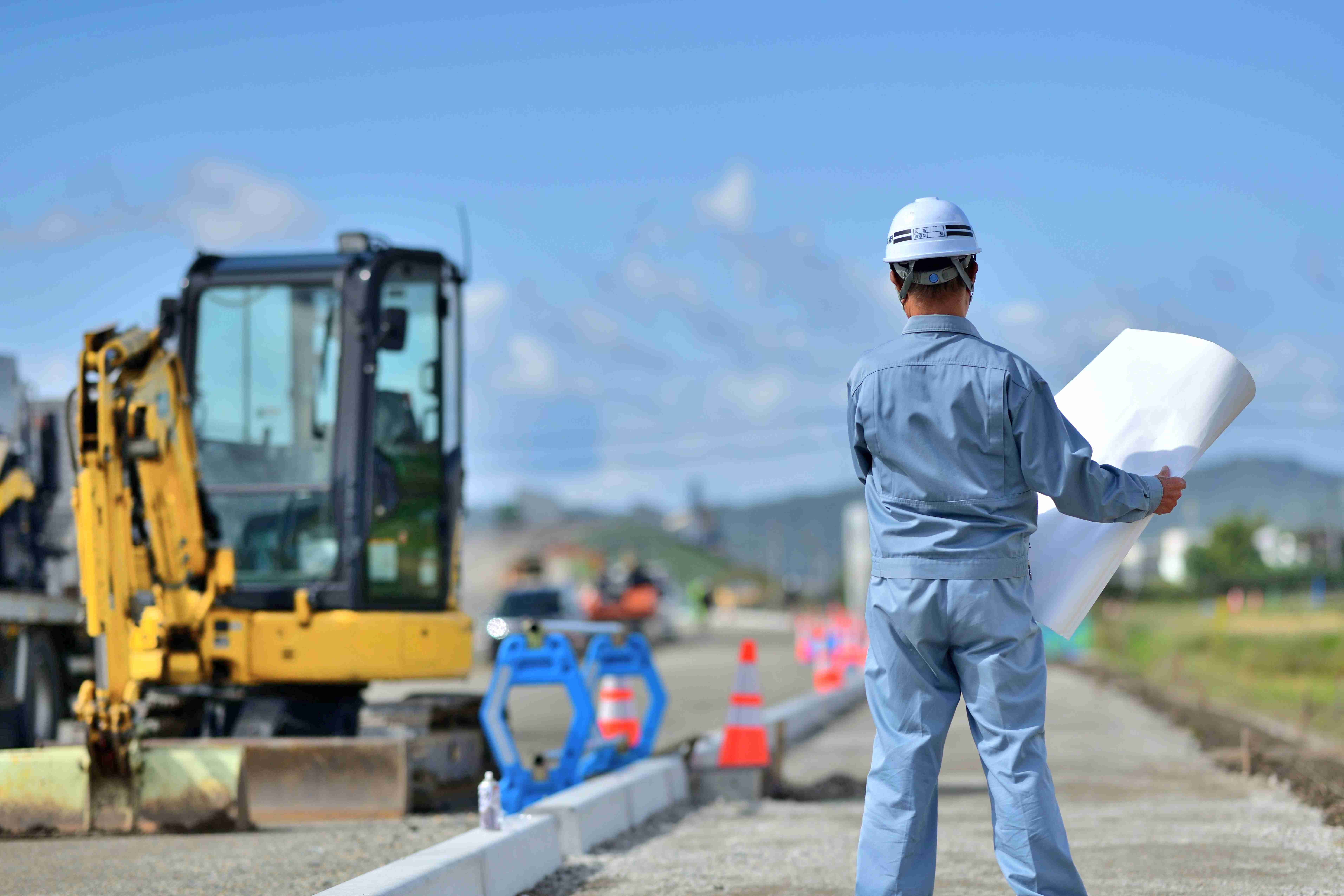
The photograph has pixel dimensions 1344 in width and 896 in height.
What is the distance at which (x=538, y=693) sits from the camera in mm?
23516

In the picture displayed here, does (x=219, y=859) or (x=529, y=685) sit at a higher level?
(x=529, y=685)

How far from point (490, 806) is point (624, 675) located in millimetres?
3987

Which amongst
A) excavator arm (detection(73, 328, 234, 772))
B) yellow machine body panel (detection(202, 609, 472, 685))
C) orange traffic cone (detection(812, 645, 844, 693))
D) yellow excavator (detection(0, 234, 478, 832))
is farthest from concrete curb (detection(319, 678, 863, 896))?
orange traffic cone (detection(812, 645, 844, 693))

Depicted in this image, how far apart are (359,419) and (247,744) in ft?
7.61

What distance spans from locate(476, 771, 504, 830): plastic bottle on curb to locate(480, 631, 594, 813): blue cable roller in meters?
1.98

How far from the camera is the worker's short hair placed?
465 centimetres

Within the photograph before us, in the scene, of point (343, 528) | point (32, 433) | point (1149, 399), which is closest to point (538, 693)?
point (32, 433)

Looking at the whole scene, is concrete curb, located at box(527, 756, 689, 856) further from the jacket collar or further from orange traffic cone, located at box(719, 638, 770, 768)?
the jacket collar

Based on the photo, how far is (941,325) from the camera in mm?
4598

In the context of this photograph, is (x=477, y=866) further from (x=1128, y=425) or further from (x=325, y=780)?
(x=325, y=780)

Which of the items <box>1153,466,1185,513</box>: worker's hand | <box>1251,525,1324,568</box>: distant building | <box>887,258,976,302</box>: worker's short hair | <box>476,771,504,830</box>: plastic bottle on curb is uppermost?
<box>1251,525,1324,568</box>: distant building

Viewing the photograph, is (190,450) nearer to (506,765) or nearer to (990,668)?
(506,765)

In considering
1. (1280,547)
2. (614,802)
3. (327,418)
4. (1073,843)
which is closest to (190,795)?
(614,802)

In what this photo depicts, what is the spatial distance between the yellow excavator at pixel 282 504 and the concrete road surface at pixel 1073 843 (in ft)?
7.70
